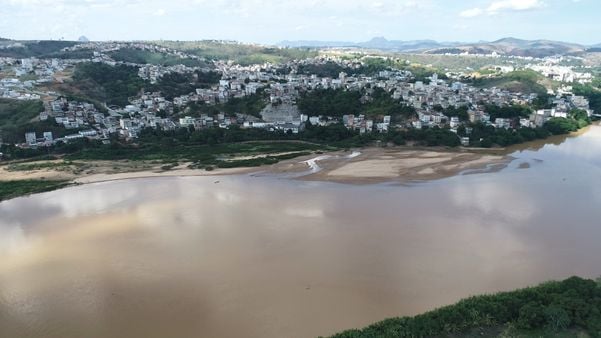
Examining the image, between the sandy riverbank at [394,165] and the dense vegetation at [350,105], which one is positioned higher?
the dense vegetation at [350,105]

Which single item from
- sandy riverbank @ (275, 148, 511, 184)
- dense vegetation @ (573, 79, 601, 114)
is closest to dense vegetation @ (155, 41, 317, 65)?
dense vegetation @ (573, 79, 601, 114)

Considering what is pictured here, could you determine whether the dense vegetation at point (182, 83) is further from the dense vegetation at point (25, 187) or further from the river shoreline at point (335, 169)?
→ the dense vegetation at point (25, 187)

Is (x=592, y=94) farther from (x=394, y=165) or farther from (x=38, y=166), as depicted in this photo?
(x=38, y=166)

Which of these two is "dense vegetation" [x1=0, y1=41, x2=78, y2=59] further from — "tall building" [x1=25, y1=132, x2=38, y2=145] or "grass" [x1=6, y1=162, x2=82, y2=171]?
"grass" [x1=6, y1=162, x2=82, y2=171]

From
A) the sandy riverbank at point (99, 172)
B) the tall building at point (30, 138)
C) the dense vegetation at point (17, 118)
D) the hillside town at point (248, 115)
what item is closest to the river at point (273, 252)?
the sandy riverbank at point (99, 172)

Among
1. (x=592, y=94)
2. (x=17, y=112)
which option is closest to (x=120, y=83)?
(x=17, y=112)

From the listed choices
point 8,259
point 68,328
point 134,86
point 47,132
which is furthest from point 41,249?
point 134,86
